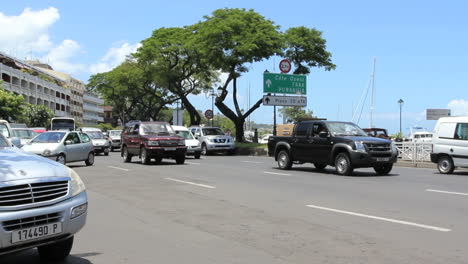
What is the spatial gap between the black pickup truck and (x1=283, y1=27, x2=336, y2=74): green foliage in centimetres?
1889

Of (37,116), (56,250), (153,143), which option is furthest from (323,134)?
(37,116)

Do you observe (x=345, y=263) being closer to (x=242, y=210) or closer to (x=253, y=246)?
(x=253, y=246)

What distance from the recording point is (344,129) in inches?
705

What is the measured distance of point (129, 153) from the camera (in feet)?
80.7

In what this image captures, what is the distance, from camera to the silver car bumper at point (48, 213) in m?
4.70

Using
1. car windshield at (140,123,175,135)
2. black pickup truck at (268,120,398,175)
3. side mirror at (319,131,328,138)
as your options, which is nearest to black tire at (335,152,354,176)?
black pickup truck at (268,120,398,175)

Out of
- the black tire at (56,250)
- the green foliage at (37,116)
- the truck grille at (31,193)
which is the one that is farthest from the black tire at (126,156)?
the green foliage at (37,116)

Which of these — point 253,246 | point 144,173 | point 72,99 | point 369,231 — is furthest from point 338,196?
point 72,99

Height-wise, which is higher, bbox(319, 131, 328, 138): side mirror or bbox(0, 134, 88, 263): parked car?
bbox(319, 131, 328, 138): side mirror

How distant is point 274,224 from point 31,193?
396 centimetres

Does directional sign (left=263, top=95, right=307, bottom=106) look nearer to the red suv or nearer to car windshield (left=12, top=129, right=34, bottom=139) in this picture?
the red suv

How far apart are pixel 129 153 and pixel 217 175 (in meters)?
8.61

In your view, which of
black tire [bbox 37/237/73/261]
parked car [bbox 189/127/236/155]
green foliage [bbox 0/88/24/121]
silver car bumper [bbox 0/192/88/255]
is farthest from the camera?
green foliage [bbox 0/88/24/121]

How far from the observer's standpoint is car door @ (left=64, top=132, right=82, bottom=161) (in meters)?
21.3
